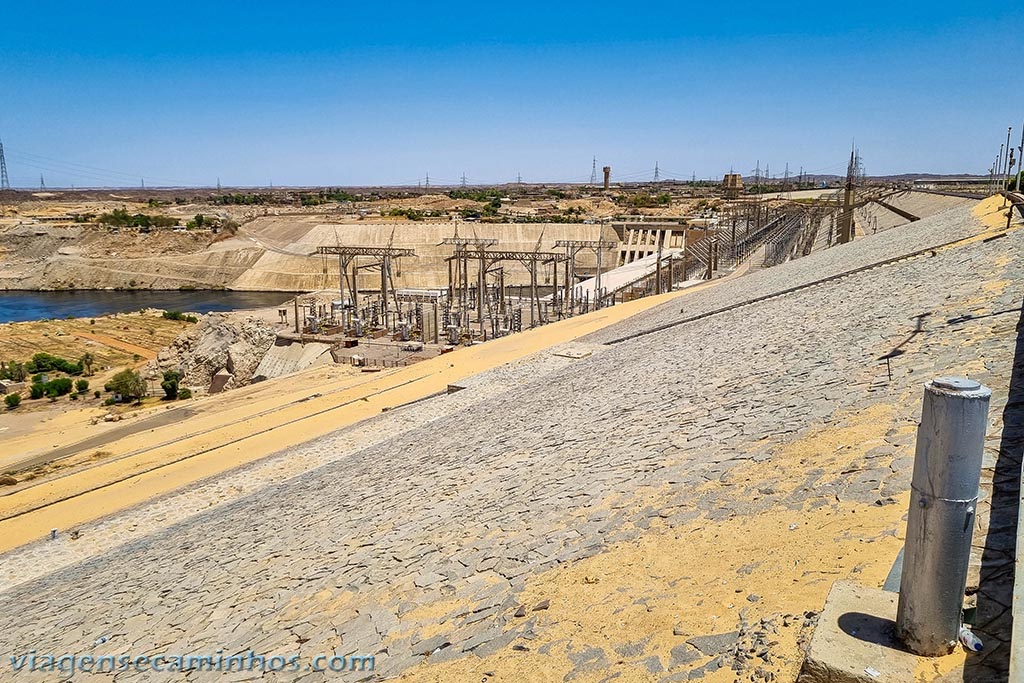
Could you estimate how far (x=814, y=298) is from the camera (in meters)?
14.7

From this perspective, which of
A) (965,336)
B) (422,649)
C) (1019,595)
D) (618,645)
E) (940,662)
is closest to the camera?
(1019,595)

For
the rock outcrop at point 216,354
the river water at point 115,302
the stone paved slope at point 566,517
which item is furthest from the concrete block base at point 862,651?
the river water at point 115,302

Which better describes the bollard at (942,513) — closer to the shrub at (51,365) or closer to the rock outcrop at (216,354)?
the rock outcrop at (216,354)

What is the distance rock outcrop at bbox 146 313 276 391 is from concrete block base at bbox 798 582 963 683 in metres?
32.2

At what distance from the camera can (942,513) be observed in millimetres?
2875

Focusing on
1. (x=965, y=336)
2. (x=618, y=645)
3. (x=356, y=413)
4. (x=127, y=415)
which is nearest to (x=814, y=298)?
(x=965, y=336)

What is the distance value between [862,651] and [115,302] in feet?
268

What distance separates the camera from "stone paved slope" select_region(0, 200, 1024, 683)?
481 cm

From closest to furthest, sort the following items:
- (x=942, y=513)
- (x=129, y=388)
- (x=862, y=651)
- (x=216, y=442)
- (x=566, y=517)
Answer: (x=942, y=513)
(x=862, y=651)
(x=566, y=517)
(x=216, y=442)
(x=129, y=388)

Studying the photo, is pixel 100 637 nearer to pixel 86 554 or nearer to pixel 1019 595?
pixel 86 554

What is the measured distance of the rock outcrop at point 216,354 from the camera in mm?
33219

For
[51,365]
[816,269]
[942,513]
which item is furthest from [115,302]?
[942,513]

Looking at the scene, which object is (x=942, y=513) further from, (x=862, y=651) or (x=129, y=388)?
(x=129, y=388)

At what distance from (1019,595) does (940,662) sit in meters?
0.49
